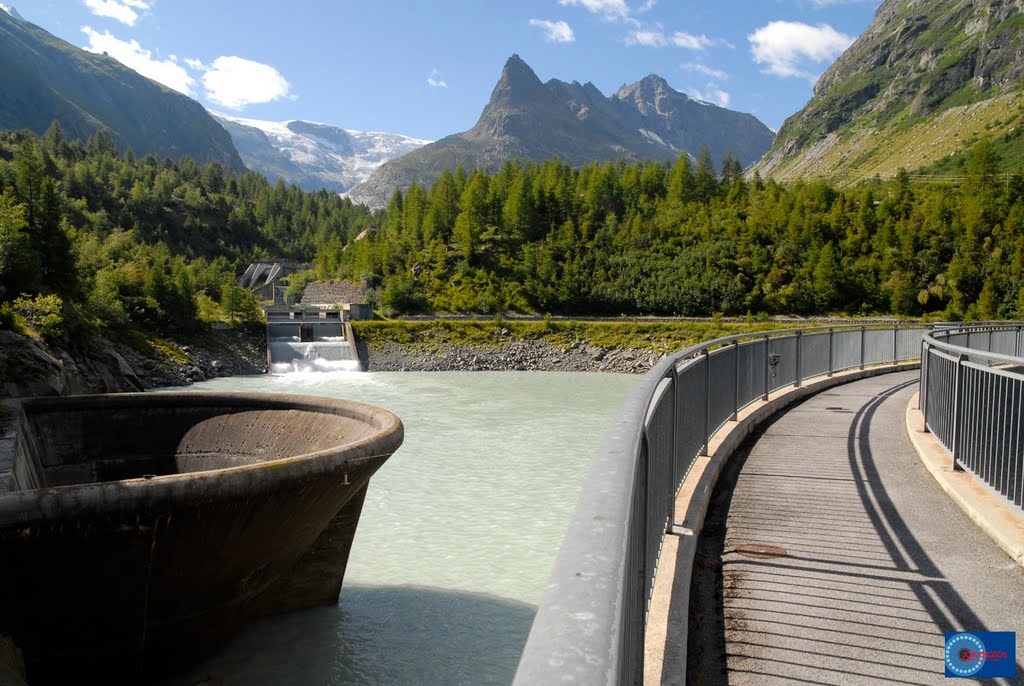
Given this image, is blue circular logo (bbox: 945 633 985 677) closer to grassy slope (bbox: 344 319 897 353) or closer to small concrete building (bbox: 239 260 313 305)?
grassy slope (bbox: 344 319 897 353)

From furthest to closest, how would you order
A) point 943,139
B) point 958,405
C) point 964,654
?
1. point 943,139
2. point 958,405
3. point 964,654

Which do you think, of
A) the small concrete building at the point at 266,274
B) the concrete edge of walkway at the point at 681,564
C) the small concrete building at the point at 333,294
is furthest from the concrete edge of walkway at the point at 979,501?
the small concrete building at the point at 266,274

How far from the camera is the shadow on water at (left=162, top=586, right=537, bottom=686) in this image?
781cm

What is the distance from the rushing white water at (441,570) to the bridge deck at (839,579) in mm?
3150

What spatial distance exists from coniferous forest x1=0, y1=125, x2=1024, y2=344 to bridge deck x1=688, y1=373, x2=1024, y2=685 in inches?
1504

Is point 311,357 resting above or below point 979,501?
below

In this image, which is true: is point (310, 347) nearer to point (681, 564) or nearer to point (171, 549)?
point (171, 549)

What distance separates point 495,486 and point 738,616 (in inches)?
522

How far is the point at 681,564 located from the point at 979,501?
10.5 feet

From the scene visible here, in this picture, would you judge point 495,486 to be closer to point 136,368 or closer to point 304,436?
point 304,436

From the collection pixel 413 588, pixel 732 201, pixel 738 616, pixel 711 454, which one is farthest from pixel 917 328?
pixel 732 201

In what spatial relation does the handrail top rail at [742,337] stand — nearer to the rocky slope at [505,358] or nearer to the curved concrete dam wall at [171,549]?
the curved concrete dam wall at [171,549]

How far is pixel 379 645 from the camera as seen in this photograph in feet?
28.2

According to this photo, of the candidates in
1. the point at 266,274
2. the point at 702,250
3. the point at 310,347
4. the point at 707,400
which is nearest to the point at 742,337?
the point at 707,400
